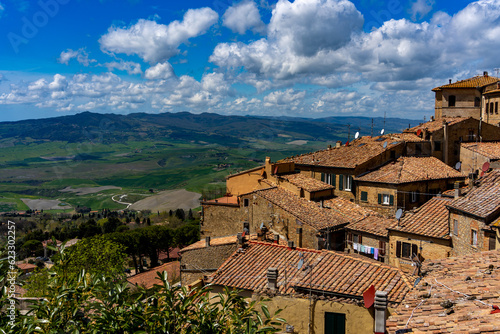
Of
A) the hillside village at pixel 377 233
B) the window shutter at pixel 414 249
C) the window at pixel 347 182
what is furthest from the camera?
the window at pixel 347 182

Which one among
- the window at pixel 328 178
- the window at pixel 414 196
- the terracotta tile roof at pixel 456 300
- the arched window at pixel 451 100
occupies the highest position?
the arched window at pixel 451 100

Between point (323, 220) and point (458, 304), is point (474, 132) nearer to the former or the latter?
point (323, 220)

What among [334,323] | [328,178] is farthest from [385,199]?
[334,323]

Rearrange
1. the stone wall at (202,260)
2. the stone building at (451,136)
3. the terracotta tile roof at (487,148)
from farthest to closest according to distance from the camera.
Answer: the stone building at (451,136) < the terracotta tile roof at (487,148) < the stone wall at (202,260)

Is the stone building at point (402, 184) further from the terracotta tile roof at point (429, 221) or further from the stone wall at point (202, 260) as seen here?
the stone wall at point (202, 260)

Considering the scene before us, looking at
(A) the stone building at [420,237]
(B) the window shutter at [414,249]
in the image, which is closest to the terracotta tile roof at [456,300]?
(A) the stone building at [420,237]

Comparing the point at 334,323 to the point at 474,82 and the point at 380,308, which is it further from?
the point at 474,82

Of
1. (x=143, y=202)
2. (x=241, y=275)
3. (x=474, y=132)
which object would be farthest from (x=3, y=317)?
(x=143, y=202)

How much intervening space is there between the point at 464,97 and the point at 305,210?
95.5 feet

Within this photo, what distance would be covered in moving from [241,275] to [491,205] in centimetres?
1211

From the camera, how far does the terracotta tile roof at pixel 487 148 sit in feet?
113

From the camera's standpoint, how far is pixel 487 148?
3681cm

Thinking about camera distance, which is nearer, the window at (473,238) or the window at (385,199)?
the window at (473,238)

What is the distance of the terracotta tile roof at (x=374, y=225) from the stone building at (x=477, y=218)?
4.32 m
